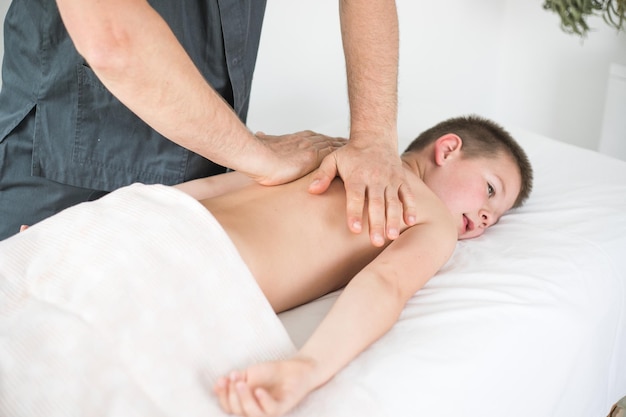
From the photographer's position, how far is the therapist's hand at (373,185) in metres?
1.49

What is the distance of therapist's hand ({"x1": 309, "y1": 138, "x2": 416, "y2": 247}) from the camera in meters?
1.49

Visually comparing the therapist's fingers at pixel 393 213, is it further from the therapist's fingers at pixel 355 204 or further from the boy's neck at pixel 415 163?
the boy's neck at pixel 415 163

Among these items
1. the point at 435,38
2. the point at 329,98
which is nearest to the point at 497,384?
the point at 329,98

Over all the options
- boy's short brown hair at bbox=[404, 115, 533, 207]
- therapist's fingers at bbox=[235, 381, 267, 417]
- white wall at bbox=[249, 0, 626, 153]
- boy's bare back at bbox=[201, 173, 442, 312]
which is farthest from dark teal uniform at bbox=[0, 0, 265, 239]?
white wall at bbox=[249, 0, 626, 153]

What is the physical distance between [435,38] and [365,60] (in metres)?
1.57

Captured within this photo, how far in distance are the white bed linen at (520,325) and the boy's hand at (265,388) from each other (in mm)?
125

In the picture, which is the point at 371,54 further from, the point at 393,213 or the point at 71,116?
the point at 71,116

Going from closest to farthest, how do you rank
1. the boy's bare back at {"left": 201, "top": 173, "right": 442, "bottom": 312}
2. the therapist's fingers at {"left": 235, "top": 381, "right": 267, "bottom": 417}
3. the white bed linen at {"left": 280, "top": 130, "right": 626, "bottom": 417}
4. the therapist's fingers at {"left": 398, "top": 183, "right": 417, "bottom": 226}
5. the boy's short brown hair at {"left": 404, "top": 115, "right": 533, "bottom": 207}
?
the therapist's fingers at {"left": 235, "top": 381, "right": 267, "bottom": 417}, the white bed linen at {"left": 280, "top": 130, "right": 626, "bottom": 417}, the boy's bare back at {"left": 201, "top": 173, "right": 442, "bottom": 312}, the therapist's fingers at {"left": 398, "top": 183, "right": 417, "bottom": 226}, the boy's short brown hair at {"left": 404, "top": 115, "right": 533, "bottom": 207}

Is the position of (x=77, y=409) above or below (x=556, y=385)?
above

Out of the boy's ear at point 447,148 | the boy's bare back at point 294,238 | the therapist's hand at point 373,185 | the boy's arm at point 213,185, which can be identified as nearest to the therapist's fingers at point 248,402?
the boy's bare back at point 294,238

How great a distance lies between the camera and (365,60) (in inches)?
71.5

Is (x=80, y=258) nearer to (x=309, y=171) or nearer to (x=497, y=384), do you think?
(x=309, y=171)

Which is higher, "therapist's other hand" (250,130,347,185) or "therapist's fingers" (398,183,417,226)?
"therapist's other hand" (250,130,347,185)

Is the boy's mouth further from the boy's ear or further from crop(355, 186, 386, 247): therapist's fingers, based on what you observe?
crop(355, 186, 386, 247): therapist's fingers
